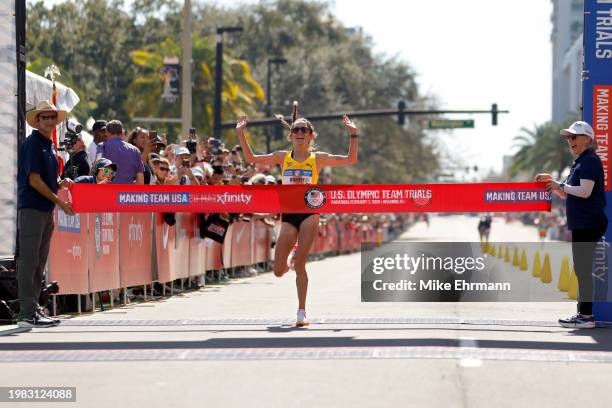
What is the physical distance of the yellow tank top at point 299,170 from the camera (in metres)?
11.5

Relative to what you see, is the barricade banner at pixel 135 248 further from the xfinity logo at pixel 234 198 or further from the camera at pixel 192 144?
the camera at pixel 192 144

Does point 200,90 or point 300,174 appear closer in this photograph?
point 300,174

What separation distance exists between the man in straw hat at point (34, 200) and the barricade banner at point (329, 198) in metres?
1.03

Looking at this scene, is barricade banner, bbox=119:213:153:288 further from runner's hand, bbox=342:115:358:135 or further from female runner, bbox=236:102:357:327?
runner's hand, bbox=342:115:358:135

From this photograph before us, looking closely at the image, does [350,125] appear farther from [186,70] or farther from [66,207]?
[186,70]

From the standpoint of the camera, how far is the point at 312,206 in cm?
1141

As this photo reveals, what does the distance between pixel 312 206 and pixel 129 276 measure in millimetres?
4180

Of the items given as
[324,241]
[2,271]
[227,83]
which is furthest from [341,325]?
[227,83]

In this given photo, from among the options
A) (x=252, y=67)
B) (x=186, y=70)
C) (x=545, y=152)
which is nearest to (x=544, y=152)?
(x=545, y=152)

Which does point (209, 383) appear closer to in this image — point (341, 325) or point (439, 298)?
point (341, 325)

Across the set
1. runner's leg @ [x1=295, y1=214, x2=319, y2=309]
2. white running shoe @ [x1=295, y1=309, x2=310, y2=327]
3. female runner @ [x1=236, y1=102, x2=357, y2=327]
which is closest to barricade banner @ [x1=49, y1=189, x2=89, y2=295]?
female runner @ [x1=236, y1=102, x2=357, y2=327]

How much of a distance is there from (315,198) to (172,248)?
5.75 metres

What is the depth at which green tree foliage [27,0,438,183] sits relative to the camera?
57.1 meters

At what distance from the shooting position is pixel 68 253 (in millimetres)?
12703
